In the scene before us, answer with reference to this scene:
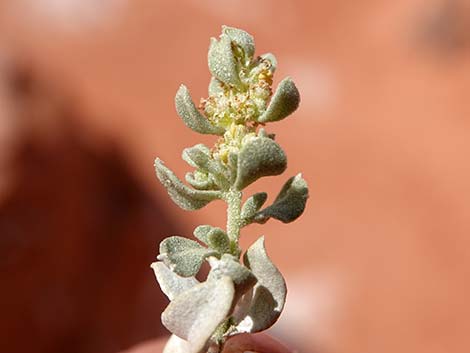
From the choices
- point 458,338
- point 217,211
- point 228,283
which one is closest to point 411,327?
point 458,338

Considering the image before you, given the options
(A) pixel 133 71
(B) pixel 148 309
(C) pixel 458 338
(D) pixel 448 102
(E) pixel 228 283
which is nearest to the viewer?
(E) pixel 228 283

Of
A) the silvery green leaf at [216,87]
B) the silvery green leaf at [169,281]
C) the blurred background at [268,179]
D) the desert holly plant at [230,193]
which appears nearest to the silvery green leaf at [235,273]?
the desert holly plant at [230,193]

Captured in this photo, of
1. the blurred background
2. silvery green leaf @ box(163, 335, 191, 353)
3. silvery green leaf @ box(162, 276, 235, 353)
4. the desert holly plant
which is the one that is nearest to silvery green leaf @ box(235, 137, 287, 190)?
the desert holly plant

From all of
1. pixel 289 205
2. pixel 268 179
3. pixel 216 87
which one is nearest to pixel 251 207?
pixel 289 205

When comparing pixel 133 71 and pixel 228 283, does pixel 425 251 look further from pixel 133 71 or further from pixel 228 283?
pixel 228 283

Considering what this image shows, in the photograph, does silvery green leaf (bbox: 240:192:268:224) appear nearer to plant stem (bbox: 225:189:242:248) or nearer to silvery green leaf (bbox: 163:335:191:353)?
plant stem (bbox: 225:189:242:248)

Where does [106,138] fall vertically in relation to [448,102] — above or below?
below
